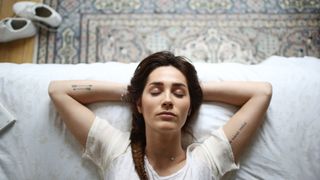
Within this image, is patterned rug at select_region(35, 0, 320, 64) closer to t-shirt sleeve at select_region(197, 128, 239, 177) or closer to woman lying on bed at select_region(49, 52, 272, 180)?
woman lying on bed at select_region(49, 52, 272, 180)

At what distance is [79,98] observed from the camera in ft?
4.19

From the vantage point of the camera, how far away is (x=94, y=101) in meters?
1.31

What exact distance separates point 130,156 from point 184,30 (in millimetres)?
962

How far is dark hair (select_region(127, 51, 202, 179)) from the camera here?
1.22 metres

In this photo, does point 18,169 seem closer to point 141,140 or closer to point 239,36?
point 141,140

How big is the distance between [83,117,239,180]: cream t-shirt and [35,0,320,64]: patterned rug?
0.72 m

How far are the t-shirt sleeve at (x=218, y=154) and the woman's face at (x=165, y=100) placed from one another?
14cm

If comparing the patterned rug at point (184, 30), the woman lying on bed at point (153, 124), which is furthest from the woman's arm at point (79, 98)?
the patterned rug at point (184, 30)

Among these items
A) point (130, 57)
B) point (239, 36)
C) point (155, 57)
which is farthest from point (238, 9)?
point (155, 57)

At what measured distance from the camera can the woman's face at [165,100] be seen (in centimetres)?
109

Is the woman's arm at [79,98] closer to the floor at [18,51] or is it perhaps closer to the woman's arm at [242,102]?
the woman's arm at [242,102]

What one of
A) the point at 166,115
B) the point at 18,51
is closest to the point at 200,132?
the point at 166,115

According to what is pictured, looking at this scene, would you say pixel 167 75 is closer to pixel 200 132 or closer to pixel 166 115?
pixel 166 115

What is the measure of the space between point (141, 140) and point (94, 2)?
42.0 inches
